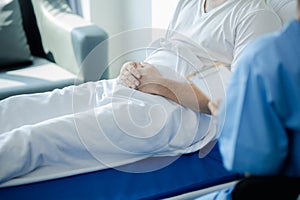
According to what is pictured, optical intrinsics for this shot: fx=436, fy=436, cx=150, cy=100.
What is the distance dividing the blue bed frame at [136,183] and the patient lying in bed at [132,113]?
26 millimetres

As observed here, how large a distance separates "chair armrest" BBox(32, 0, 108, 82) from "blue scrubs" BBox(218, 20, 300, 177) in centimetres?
114

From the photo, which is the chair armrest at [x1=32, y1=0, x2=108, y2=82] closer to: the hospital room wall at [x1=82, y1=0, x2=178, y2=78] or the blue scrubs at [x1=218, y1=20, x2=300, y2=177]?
the hospital room wall at [x1=82, y1=0, x2=178, y2=78]

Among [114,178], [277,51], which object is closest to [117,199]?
[114,178]

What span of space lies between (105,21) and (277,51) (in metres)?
2.10

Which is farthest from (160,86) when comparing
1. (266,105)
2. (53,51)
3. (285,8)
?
(53,51)

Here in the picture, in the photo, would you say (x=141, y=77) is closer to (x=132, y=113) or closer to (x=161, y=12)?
(x=132, y=113)

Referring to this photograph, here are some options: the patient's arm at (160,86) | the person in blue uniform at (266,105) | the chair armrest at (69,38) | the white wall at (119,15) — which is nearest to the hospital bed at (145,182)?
the patient's arm at (160,86)

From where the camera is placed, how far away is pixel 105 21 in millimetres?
2777

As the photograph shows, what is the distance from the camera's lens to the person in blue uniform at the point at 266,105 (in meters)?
0.78

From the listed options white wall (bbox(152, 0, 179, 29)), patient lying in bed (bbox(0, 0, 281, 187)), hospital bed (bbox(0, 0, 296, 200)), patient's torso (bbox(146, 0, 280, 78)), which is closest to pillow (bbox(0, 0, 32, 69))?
white wall (bbox(152, 0, 179, 29))

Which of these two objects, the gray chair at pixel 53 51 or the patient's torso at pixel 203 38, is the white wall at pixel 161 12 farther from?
the patient's torso at pixel 203 38

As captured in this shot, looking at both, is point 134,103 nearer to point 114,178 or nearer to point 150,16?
point 114,178

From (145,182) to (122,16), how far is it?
5.50 ft

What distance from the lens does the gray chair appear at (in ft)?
6.72
